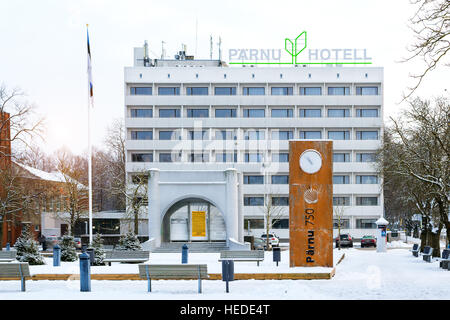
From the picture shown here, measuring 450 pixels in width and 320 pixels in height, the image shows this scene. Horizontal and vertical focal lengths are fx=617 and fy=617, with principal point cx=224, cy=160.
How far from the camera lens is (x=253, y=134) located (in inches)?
2960

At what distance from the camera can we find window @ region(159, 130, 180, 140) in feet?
246

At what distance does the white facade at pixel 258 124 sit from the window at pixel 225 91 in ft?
1.27

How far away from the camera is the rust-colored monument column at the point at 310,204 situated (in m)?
23.9

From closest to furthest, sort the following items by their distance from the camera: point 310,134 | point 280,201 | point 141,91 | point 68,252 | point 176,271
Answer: point 176,271
point 68,252
point 280,201
point 141,91
point 310,134

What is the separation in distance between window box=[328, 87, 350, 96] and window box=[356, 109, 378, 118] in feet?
8.69

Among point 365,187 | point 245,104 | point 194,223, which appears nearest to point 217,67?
point 245,104

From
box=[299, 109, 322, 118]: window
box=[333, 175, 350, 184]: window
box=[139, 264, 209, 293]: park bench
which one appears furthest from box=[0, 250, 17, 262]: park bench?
box=[333, 175, 350, 184]: window

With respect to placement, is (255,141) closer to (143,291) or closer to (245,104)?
(245,104)

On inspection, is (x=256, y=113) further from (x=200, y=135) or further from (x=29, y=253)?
(x=29, y=253)

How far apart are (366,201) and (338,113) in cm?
1137

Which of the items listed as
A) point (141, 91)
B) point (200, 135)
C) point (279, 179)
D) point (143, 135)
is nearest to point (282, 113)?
point (279, 179)

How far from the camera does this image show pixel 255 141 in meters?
74.9

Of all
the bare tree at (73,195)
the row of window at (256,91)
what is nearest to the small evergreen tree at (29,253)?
the bare tree at (73,195)

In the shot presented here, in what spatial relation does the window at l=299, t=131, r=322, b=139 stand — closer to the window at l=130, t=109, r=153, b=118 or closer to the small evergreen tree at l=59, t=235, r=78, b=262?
the window at l=130, t=109, r=153, b=118
